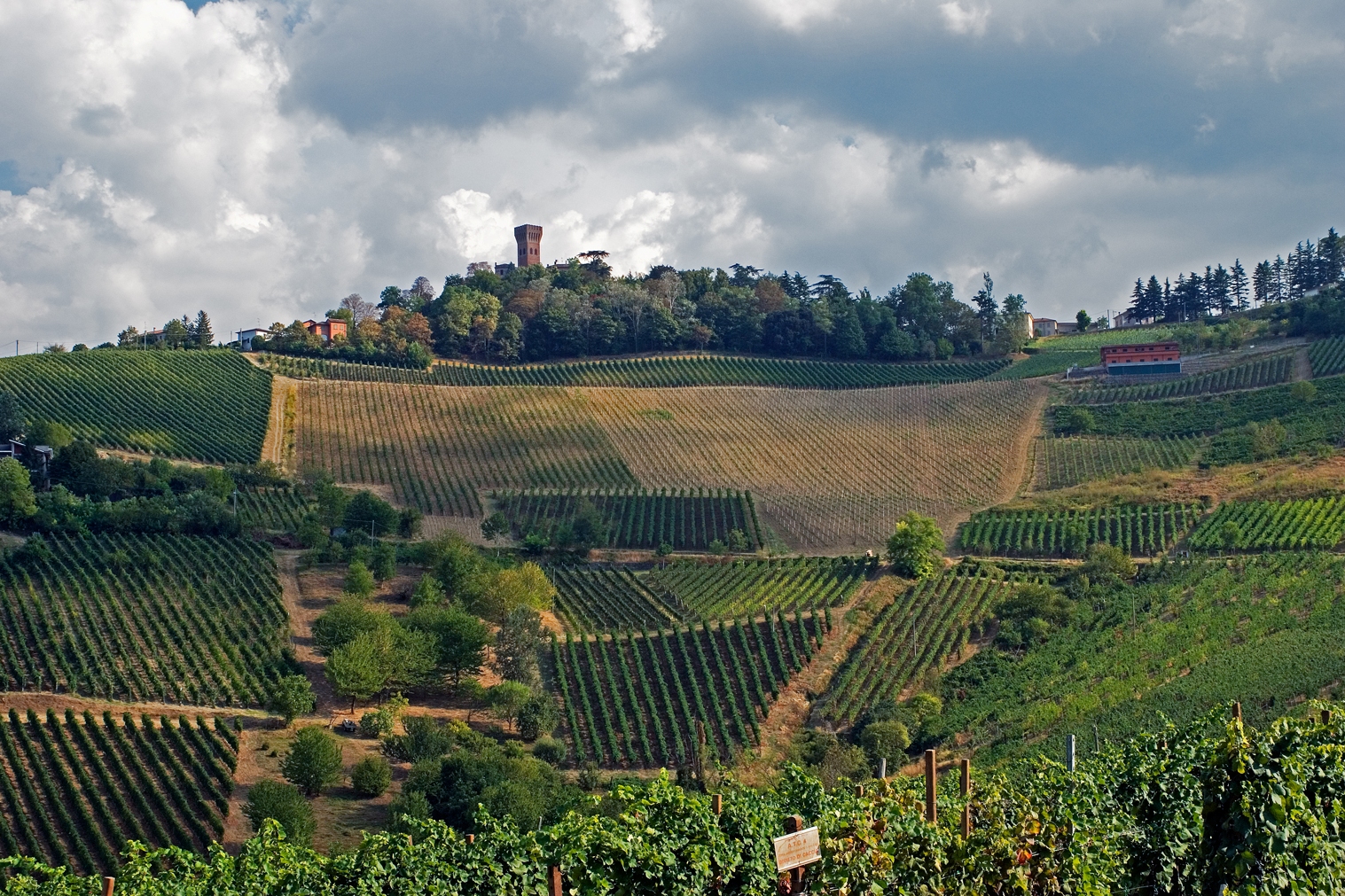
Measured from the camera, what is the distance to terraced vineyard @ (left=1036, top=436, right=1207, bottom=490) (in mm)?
71875

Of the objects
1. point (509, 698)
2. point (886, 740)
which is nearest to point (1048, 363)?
point (886, 740)

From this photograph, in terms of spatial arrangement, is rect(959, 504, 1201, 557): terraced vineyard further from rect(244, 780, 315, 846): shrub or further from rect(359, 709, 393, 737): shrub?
rect(244, 780, 315, 846): shrub

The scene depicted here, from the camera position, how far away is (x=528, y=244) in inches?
5837

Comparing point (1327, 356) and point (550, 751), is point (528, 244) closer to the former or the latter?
point (1327, 356)

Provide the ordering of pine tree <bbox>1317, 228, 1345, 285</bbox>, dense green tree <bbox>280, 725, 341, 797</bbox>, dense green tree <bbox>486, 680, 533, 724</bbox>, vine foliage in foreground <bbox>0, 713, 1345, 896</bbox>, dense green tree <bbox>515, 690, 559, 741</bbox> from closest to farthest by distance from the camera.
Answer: vine foliage in foreground <bbox>0, 713, 1345, 896</bbox> < dense green tree <bbox>280, 725, 341, 797</bbox> < dense green tree <bbox>515, 690, 559, 741</bbox> < dense green tree <bbox>486, 680, 533, 724</bbox> < pine tree <bbox>1317, 228, 1345, 285</bbox>

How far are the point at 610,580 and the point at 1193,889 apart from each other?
43.9 meters

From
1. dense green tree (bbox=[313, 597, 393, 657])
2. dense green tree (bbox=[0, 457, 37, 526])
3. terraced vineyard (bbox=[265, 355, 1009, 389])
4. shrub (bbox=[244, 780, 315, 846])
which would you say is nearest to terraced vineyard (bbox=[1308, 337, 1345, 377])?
terraced vineyard (bbox=[265, 355, 1009, 389])

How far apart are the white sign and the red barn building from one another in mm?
82349

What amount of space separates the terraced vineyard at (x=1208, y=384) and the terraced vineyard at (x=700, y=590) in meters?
32.4

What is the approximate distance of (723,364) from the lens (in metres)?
99.9

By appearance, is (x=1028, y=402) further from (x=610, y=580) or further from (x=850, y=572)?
(x=610, y=580)

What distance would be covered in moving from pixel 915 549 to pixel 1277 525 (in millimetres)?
15798

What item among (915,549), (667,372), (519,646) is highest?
(667,372)

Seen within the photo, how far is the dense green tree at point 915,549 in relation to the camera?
57.8 metres
